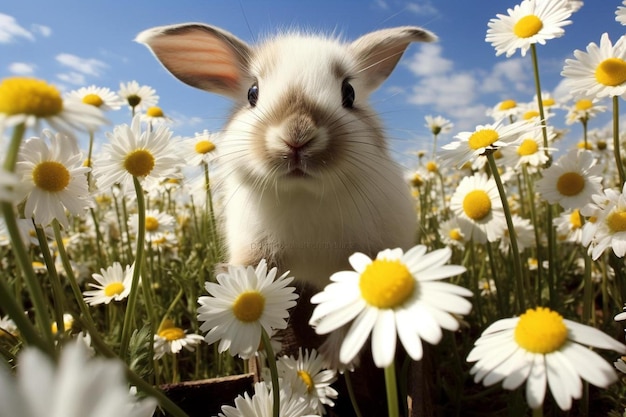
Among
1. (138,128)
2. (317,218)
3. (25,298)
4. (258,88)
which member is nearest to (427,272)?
(138,128)

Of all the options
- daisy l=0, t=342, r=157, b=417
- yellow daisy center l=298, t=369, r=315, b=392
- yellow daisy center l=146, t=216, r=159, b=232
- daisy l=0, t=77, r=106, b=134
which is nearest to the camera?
daisy l=0, t=342, r=157, b=417

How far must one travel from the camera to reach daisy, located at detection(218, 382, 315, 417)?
3.63 feet

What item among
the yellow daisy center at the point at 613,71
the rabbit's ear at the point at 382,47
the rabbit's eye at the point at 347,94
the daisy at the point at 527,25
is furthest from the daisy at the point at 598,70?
the rabbit's eye at the point at 347,94

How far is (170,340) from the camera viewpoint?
5.90 ft

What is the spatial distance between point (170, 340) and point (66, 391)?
1420mm

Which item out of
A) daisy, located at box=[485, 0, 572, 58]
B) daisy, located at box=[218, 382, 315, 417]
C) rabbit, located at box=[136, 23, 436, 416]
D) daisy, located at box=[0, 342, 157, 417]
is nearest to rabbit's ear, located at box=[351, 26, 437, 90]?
rabbit, located at box=[136, 23, 436, 416]

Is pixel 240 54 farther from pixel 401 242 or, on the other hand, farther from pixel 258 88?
pixel 401 242

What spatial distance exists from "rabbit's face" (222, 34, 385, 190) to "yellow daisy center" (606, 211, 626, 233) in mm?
821

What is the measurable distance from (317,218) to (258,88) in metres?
0.66

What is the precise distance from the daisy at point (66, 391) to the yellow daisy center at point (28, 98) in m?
0.32

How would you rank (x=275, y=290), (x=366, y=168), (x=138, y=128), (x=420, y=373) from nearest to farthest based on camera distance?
(x=275, y=290) → (x=138, y=128) → (x=420, y=373) → (x=366, y=168)

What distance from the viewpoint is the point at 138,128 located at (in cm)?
142

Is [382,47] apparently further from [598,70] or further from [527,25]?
[598,70]

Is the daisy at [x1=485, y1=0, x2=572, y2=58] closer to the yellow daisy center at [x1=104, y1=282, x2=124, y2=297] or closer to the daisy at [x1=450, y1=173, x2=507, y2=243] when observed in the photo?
the daisy at [x1=450, y1=173, x2=507, y2=243]
